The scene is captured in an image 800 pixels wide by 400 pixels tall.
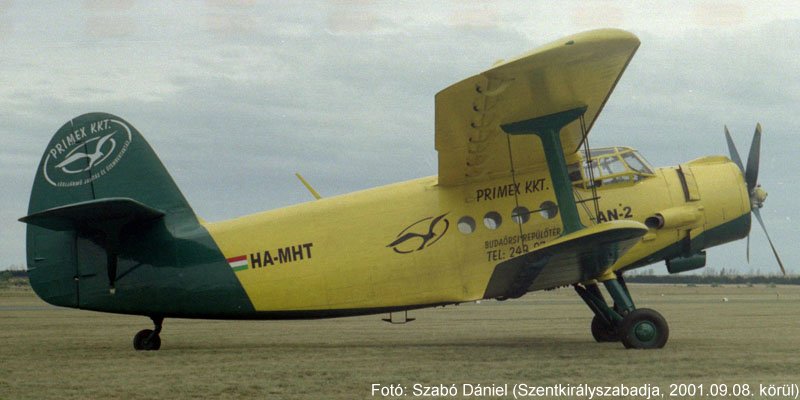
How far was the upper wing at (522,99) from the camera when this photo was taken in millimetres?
8844

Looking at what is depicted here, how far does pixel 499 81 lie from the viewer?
9.17m

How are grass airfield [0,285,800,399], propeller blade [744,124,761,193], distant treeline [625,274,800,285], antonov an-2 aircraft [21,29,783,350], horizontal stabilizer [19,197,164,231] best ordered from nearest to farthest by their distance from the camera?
1. grass airfield [0,285,800,399]
2. horizontal stabilizer [19,197,164,231]
3. antonov an-2 aircraft [21,29,783,350]
4. propeller blade [744,124,761,193]
5. distant treeline [625,274,800,285]

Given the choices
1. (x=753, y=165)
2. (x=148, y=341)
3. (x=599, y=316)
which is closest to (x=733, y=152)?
(x=753, y=165)

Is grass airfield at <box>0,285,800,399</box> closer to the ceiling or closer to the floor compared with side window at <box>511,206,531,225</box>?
closer to the floor

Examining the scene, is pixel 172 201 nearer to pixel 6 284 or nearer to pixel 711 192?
pixel 711 192

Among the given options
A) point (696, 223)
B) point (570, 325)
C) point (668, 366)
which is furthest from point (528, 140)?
point (570, 325)

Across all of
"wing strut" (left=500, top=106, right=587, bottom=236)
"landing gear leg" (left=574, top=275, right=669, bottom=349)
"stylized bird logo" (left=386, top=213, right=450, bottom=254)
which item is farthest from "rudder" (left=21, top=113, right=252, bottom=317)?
"landing gear leg" (left=574, top=275, right=669, bottom=349)

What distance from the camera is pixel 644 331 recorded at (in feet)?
35.7

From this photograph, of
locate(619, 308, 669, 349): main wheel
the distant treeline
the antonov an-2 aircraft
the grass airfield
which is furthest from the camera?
the distant treeline

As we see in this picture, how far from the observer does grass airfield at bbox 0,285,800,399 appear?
7.72 meters

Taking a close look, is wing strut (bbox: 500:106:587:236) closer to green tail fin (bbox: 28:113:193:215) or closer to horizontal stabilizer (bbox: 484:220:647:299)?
horizontal stabilizer (bbox: 484:220:647:299)

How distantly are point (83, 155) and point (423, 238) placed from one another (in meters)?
5.20

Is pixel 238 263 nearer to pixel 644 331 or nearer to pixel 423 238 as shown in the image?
pixel 423 238

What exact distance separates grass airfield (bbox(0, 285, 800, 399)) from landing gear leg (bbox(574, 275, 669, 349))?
257 mm
